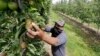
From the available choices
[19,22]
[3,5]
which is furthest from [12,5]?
[19,22]

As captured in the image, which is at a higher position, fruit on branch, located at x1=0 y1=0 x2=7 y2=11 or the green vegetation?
fruit on branch, located at x1=0 y1=0 x2=7 y2=11

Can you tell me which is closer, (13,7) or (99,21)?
(13,7)

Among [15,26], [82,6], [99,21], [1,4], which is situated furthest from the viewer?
[82,6]

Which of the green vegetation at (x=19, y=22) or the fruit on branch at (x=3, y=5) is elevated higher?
the fruit on branch at (x=3, y=5)

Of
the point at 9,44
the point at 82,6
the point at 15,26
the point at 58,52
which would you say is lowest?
the point at 82,6

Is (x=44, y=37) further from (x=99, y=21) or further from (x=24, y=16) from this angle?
(x=99, y=21)

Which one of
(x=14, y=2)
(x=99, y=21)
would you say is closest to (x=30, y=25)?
(x=14, y=2)

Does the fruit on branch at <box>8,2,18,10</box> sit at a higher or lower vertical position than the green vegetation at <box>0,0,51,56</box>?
higher

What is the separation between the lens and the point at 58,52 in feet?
14.7

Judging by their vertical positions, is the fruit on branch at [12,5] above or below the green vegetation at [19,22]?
above

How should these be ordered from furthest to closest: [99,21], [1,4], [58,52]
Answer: [99,21]
[58,52]
[1,4]

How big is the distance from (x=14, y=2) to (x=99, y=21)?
30356mm

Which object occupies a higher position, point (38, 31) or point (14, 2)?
point (14, 2)

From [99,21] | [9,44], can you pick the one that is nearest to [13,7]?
[9,44]
